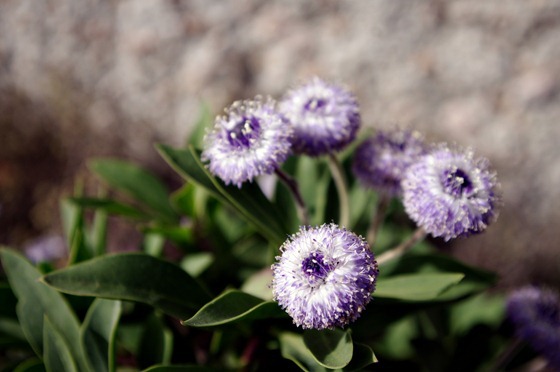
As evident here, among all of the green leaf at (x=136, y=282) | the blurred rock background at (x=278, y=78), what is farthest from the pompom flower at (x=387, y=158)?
the blurred rock background at (x=278, y=78)

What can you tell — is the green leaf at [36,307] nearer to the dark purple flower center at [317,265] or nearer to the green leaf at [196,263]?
the green leaf at [196,263]

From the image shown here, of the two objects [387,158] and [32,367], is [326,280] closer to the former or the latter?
[387,158]

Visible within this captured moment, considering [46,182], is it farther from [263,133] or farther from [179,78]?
[263,133]

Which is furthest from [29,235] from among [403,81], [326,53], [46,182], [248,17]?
[403,81]

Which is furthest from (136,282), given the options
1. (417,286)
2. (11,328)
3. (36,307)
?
(417,286)

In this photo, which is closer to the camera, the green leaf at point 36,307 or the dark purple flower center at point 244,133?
the dark purple flower center at point 244,133

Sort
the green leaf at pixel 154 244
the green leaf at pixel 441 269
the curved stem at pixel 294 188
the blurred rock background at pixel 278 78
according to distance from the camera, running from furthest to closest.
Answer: the blurred rock background at pixel 278 78
the green leaf at pixel 154 244
the green leaf at pixel 441 269
the curved stem at pixel 294 188

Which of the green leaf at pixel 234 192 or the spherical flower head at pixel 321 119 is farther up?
the spherical flower head at pixel 321 119
